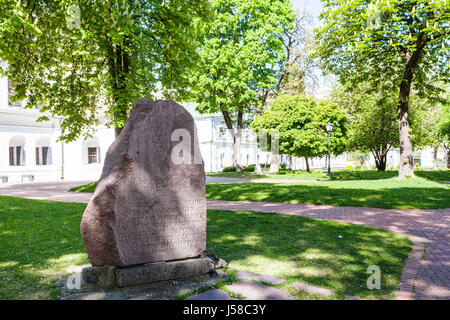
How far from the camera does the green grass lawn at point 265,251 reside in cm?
466

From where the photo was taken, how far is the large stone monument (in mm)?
4184

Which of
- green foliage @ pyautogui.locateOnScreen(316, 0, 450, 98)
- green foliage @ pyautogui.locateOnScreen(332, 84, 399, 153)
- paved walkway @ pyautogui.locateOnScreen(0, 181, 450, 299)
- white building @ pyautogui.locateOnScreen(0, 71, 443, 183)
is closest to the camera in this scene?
paved walkway @ pyautogui.locateOnScreen(0, 181, 450, 299)

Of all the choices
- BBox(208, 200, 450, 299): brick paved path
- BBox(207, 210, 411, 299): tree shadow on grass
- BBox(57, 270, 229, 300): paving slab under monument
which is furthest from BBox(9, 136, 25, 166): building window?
BBox(57, 270, 229, 300): paving slab under monument

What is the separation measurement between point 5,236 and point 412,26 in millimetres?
19239

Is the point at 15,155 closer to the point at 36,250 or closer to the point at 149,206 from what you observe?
the point at 36,250

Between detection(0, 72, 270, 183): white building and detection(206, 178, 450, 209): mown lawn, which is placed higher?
detection(0, 72, 270, 183): white building

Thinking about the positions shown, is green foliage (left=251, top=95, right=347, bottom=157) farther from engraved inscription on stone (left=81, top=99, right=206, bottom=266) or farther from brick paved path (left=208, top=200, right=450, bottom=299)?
engraved inscription on stone (left=81, top=99, right=206, bottom=266)

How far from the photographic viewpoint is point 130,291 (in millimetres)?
4109

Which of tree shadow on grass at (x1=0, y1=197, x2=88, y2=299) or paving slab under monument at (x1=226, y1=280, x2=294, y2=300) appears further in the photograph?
tree shadow on grass at (x1=0, y1=197, x2=88, y2=299)

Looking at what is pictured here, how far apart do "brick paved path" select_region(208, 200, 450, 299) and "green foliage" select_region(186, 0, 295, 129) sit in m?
16.3

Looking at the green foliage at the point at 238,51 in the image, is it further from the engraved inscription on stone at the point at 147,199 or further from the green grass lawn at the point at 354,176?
the engraved inscription on stone at the point at 147,199

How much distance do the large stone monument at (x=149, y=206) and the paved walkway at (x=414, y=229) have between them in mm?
2870
